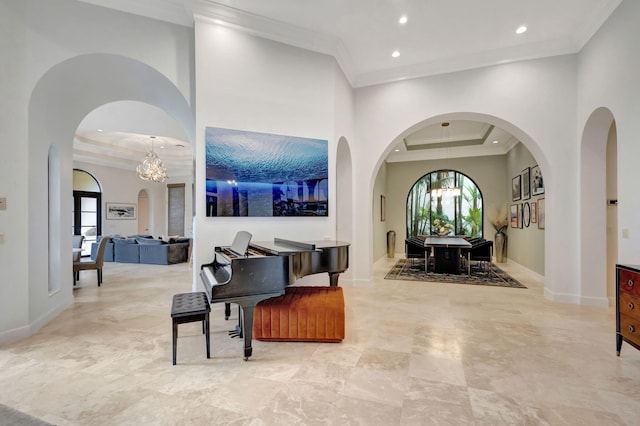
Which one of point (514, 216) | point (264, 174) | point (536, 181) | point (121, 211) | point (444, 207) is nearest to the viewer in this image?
point (264, 174)

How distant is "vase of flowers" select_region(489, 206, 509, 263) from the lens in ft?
28.7

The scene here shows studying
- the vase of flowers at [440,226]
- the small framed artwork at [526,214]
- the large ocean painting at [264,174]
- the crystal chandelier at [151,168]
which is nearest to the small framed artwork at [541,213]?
the small framed artwork at [526,214]

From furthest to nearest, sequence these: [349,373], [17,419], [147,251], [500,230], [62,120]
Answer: [500,230], [147,251], [62,120], [349,373], [17,419]

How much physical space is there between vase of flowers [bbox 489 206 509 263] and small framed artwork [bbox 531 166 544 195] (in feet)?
8.16

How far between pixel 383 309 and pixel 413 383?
1.93 metres

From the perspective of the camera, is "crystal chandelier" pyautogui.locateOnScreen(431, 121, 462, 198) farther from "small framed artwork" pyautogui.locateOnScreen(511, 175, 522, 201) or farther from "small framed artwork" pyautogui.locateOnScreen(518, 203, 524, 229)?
"small framed artwork" pyautogui.locateOnScreen(518, 203, 524, 229)

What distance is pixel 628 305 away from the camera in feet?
8.85

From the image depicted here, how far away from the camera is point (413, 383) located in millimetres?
2340

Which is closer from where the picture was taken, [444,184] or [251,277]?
[251,277]

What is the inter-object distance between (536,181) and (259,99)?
20.0 ft

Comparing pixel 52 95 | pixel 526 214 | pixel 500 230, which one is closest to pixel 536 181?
pixel 526 214

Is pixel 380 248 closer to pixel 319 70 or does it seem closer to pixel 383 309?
pixel 383 309

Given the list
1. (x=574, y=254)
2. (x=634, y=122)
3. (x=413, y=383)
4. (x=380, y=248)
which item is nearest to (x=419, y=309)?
(x=413, y=383)

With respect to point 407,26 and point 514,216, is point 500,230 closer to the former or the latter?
point 514,216
